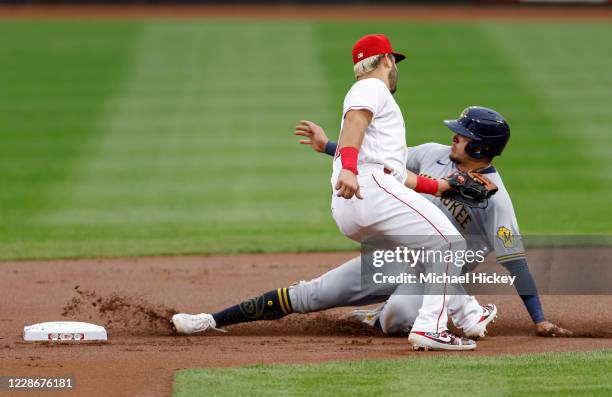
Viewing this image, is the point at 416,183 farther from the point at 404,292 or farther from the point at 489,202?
the point at 404,292

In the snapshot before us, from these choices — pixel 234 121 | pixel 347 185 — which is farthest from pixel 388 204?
pixel 234 121

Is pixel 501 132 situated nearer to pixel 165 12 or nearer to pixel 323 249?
pixel 323 249

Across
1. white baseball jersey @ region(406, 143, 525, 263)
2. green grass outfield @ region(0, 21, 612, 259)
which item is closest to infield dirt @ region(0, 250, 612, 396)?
white baseball jersey @ region(406, 143, 525, 263)

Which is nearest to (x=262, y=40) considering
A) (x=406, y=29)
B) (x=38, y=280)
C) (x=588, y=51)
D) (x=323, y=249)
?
(x=406, y=29)

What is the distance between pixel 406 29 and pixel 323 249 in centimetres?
1266

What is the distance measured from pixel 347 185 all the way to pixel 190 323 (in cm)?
144

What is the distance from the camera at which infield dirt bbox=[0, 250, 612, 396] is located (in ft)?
17.6

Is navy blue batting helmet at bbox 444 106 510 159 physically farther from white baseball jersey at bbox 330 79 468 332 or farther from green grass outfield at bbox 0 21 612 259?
green grass outfield at bbox 0 21 612 259

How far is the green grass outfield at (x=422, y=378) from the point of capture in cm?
478

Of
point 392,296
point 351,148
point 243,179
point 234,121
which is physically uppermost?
point 234,121

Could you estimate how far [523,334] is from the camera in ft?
20.2

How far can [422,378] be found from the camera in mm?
4980

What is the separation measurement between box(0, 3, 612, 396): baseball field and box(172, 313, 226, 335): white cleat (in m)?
0.05

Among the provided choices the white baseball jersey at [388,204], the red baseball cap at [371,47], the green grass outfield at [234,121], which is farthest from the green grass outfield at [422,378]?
the green grass outfield at [234,121]
